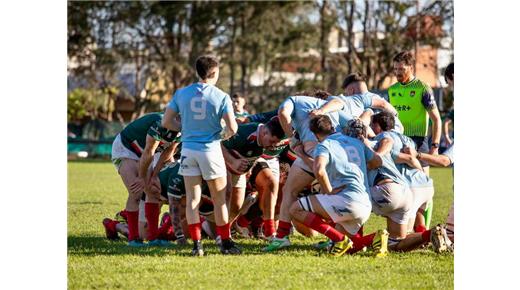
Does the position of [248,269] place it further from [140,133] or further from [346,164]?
[140,133]

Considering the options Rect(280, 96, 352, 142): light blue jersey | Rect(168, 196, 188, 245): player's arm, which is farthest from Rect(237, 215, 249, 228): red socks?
Rect(280, 96, 352, 142): light blue jersey

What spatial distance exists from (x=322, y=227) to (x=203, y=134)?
1.29 metres

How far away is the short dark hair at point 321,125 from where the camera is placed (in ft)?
25.3

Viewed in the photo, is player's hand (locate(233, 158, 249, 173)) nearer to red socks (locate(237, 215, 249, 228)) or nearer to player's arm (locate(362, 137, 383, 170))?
red socks (locate(237, 215, 249, 228))

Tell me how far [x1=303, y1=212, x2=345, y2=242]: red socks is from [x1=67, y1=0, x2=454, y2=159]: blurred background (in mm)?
26960

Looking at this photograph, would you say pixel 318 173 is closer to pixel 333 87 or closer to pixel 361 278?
pixel 361 278

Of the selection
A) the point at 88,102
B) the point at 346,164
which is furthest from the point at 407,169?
the point at 88,102

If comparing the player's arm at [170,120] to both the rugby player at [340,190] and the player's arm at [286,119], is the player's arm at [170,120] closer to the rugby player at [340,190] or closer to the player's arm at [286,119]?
the player's arm at [286,119]

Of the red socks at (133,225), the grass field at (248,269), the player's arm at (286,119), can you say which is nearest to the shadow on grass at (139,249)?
the grass field at (248,269)

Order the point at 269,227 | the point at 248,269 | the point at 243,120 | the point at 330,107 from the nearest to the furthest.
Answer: the point at 248,269, the point at 330,107, the point at 269,227, the point at 243,120

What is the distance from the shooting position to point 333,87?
35312mm

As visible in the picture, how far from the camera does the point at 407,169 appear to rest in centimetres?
814

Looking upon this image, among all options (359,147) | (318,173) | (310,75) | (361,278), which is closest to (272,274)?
(361,278)

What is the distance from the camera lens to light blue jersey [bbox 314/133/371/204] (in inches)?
292
